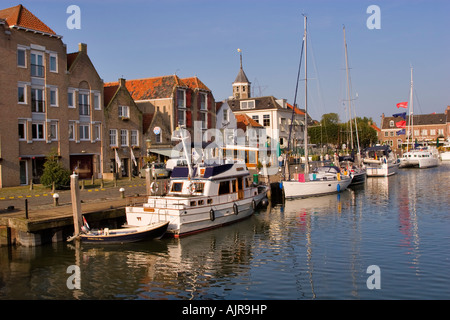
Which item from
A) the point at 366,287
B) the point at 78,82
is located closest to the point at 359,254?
the point at 366,287

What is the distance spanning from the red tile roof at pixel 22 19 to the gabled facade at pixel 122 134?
10.8 m

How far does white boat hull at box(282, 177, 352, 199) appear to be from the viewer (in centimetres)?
4156

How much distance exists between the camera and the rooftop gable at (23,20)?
4025cm

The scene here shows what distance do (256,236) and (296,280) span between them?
893 centimetres

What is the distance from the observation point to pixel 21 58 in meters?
40.4

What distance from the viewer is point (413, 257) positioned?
21000 millimetres

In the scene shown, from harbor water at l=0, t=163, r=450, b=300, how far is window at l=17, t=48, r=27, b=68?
2318 centimetres

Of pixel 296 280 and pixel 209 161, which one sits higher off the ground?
pixel 209 161

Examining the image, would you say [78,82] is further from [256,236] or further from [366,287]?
[366,287]

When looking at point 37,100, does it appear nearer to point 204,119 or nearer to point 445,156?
point 204,119

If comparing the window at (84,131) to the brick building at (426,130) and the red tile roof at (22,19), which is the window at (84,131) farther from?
the brick building at (426,130)

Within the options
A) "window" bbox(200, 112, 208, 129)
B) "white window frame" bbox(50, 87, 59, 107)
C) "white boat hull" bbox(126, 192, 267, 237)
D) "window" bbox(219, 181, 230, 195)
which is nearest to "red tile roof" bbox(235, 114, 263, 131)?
"window" bbox(200, 112, 208, 129)

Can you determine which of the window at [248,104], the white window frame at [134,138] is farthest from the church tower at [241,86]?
the white window frame at [134,138]
